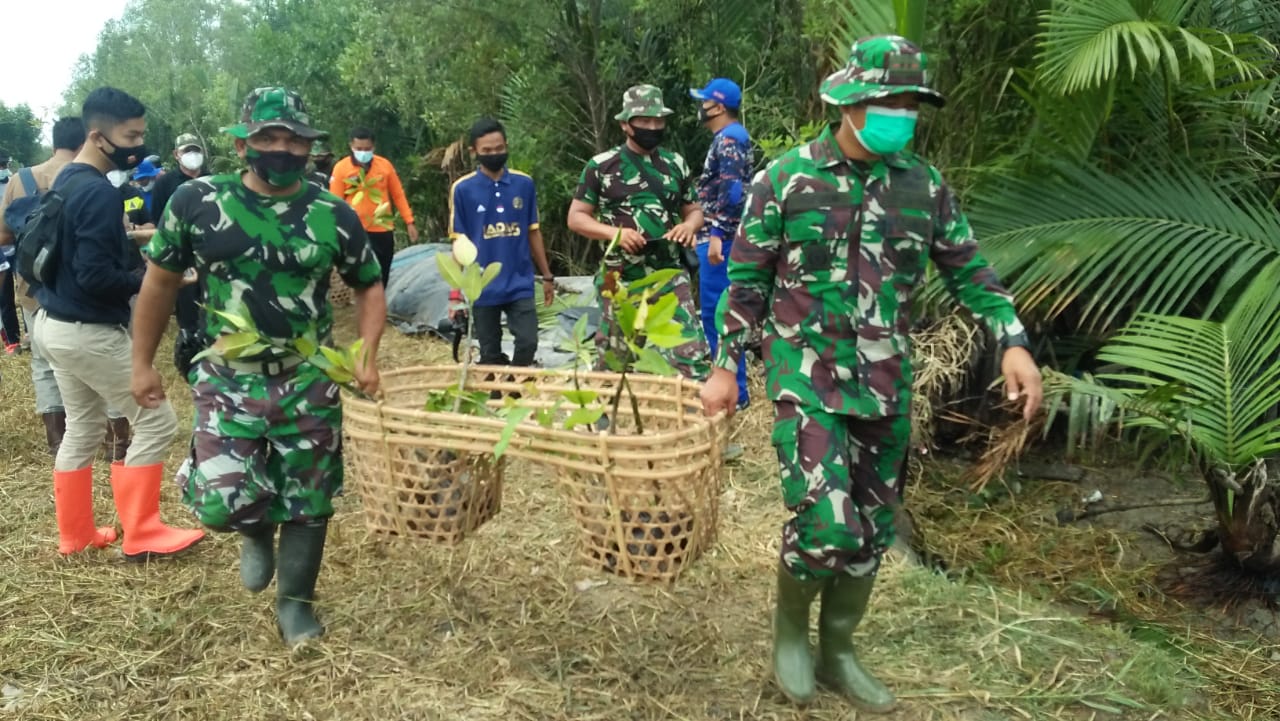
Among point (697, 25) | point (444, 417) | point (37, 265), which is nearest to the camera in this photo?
point (444, 417)

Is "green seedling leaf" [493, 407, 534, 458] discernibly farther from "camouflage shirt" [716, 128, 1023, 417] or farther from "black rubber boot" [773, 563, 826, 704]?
"black rubber boot" [773, 563, 826, 704]

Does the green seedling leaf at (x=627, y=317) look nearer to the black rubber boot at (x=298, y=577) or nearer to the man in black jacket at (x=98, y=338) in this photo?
the black rubber boot at (x=298, y=577)

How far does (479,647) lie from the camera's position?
3289 mm

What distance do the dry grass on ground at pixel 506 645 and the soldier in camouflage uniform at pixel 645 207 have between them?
1024mm

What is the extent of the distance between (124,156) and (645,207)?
222 cm

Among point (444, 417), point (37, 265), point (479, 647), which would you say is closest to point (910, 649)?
point (479, 647)

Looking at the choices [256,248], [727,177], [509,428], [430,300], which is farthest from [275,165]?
[430,300]

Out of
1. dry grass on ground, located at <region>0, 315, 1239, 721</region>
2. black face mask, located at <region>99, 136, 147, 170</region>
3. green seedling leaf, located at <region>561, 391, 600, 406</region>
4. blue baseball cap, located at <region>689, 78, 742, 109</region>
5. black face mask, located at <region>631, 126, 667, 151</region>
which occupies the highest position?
blue baseball cap, located at <region>689, 78, 742, 109</region>

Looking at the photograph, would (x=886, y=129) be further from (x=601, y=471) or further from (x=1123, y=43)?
(x=1123, y=43)

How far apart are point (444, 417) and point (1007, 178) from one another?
11.0ft

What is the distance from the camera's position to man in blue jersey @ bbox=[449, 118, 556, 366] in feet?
18.1

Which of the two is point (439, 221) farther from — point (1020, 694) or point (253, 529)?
point (1020, 694)

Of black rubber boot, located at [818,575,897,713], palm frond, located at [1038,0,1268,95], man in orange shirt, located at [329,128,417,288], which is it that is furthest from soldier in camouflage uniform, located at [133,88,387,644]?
man in orange shirt, located at [329,128,417,288]

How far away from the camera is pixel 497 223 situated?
219 inches
